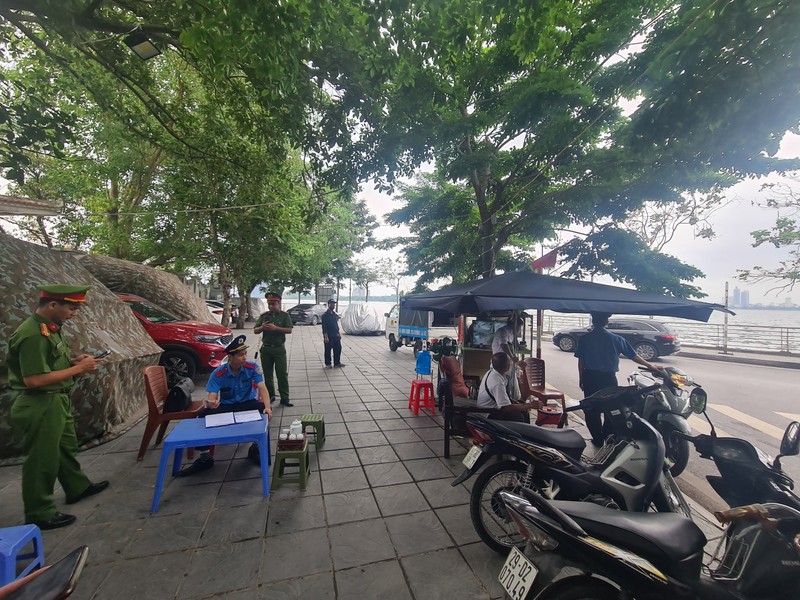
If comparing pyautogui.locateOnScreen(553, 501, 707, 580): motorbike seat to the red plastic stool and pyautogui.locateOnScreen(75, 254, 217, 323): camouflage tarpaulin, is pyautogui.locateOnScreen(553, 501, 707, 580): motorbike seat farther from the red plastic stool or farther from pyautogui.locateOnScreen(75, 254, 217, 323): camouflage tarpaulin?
pyautogui.locateOnScreen(75, 254, 217, 323): camouflage tarpaulin

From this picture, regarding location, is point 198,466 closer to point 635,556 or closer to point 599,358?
point 635,556

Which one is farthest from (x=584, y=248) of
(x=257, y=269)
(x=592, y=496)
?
(x=257, y=269)

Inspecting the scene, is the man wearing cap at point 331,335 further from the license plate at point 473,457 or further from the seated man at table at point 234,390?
the license plate at point 473,457

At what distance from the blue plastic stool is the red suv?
211 inches

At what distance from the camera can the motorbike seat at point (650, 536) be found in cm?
155

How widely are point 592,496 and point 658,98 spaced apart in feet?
13.9

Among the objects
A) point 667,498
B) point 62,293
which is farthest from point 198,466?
point 667,498

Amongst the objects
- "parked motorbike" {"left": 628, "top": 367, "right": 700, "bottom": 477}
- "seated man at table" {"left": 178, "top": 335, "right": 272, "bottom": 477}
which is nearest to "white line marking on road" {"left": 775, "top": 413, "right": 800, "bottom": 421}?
"parked motorbike" {"left": 628, "top": 367, "right": 700, "bottom": 477}

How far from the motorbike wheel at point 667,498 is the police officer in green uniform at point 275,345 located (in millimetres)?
5025

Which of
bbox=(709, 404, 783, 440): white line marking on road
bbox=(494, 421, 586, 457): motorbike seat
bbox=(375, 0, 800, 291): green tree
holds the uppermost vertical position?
bbox=(375, 0, 800, 291): green tree

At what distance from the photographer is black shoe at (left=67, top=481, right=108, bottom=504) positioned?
2916 mm

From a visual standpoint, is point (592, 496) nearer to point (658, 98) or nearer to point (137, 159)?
point (658, 98)

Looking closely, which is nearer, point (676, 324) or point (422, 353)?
point (422, 353)

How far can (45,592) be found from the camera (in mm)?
1119
